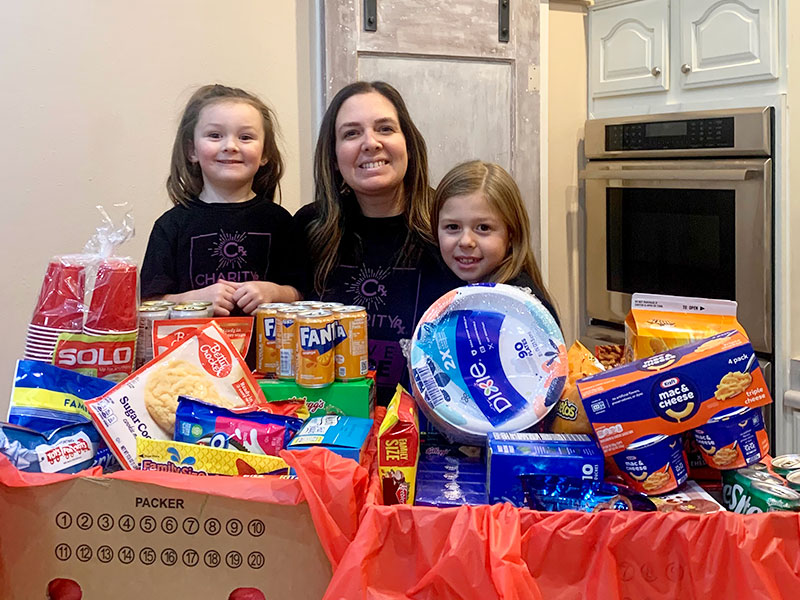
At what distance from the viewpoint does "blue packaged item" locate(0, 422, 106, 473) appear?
1.01m

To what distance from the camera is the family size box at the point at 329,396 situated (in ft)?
3.90

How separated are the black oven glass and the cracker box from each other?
197 centimetres

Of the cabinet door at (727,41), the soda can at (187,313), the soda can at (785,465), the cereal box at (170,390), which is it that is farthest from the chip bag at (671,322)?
the cabinet door at (727,41)

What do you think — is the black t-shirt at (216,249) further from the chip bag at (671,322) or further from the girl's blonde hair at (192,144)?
the chip bag at (671,322)

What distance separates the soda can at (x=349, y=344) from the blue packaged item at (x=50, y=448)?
362mm

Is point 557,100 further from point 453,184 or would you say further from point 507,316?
point 507,316

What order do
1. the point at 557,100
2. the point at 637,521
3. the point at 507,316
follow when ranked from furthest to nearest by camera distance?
1. the point at 557,100
2. the point at 507,316
3. the point at 637,521

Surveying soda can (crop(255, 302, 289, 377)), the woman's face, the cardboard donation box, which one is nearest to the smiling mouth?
the woman's face

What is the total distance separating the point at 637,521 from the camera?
894mm

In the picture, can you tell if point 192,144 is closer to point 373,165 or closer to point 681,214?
point 373,165

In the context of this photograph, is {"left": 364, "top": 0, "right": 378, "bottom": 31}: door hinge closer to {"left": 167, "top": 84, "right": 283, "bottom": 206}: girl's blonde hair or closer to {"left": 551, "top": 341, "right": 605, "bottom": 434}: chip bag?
{"left": 167, "top": 84, "right": 283, "bottom": 206}: girl's blonde hair

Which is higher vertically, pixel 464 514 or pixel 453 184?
pixel 453 184

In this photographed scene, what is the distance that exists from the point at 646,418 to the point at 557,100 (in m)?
2.33

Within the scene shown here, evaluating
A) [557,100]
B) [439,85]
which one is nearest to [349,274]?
[439,85]
